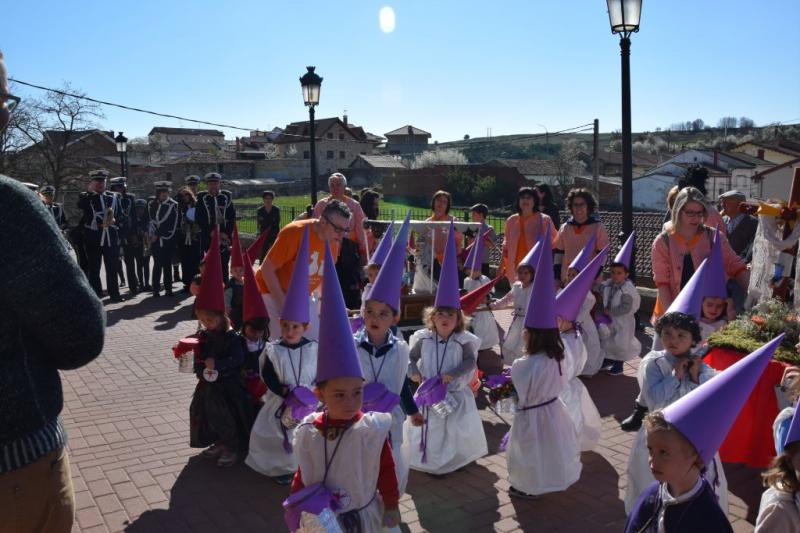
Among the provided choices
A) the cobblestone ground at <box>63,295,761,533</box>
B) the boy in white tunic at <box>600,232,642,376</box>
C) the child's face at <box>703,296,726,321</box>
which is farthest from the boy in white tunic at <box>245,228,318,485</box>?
the boy in white tunic at <box>600,232,642,376</box>

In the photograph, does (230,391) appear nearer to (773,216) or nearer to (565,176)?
(773,216)

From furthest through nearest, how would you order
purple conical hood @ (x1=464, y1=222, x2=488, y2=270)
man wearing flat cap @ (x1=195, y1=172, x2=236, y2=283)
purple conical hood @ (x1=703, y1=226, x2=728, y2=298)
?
man wearing flat cap @ (x1=195, y1=172, x2=236, y2=283) < purple conical hood @ (x1=464, y1=222, x2=488, y2=270) < purple conical hood @ (x1=703, y1=226, x2=728, y2=298)

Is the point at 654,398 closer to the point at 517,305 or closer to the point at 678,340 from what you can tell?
the point at 678,340

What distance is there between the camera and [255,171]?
58406mm

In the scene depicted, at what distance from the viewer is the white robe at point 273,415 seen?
4840 mm

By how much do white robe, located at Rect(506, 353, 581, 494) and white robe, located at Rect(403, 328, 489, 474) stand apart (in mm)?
443

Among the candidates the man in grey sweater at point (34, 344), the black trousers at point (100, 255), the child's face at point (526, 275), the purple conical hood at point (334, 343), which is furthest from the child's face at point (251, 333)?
the black trousers at point (100, 255)

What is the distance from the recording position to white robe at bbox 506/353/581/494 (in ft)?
15.0

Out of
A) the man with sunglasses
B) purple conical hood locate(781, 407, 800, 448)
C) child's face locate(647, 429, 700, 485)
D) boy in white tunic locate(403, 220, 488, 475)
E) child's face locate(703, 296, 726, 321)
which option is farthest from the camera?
the man with sunglasses

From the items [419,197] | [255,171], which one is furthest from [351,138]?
[419,197]

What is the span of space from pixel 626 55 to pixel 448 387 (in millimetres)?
5140

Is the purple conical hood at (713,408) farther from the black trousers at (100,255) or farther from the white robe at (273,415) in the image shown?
the black trousers at (100,255)

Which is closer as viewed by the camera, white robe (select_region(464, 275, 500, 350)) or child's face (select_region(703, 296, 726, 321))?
child's face (select_region(703, 296, 726, 321))

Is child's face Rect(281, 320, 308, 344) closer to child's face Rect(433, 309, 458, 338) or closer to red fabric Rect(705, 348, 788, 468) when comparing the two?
child's face Rect(433, 309, 458, 338)
